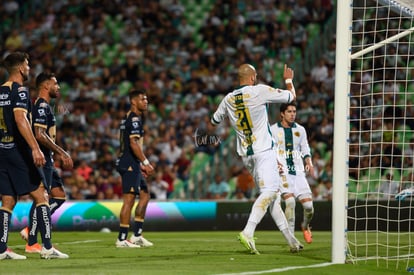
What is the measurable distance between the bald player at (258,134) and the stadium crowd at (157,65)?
33.8 ft

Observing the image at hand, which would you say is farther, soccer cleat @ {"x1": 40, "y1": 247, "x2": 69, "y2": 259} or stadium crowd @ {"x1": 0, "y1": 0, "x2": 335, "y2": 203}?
stadium crowd @ {"x1": 0, "y1": 0, "x2": 335, "y2": 203}

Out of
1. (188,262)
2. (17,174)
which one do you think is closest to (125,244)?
(188,262)

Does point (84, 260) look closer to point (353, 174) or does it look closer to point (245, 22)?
point (353, 174)

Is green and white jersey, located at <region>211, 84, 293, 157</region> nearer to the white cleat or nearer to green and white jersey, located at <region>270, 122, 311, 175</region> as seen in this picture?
green and white jersey, located at <region>270, 122, 311, 175</region>

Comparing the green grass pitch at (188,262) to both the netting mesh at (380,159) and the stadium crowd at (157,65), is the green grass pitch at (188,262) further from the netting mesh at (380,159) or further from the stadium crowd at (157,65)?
the stadium crowd at (157,65)

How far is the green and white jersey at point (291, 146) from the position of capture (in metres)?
15.7

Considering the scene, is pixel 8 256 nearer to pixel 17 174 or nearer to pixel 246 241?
pixel 17 174

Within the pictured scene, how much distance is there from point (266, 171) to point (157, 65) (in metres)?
16.7

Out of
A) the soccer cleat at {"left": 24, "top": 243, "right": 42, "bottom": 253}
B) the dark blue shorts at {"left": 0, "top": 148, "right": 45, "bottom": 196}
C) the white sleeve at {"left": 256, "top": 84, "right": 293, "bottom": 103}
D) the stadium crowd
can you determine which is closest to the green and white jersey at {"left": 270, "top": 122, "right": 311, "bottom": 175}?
the white sleeve at {"left": 256, "top": 84, "right": 293, "bottom": 103}

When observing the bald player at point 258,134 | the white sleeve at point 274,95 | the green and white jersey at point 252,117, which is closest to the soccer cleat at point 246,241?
the bald player at point 258,134

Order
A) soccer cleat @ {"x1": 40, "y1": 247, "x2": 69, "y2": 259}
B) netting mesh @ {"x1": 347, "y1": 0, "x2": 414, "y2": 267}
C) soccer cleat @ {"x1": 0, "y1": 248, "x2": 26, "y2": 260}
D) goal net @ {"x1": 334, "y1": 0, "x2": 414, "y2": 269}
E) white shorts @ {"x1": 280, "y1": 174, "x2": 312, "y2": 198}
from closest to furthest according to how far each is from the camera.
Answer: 1. soccer cleat @ {"x1": 0, "y1": 248, "x2": 26, "y2": 260}
2. soccer cleat @ {"x1": 40, "y1": 247, "x2": 69, "y2": 259}
3. goal net @ {"x1": 334, "y1": 0, "x2": 414, "y2": 269}
4. white shorts @ {"x1": 280, "y1": 174, "x2": 312, "y2": 198}
5. netting mesh @ {"x1": 347, "y1": 0, "x2": 414, "y2": 267}

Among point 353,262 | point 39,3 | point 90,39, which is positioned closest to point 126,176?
point 353,262

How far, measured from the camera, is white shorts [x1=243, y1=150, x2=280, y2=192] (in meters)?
13.0

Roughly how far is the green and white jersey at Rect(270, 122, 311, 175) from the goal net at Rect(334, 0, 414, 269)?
2.96ft
